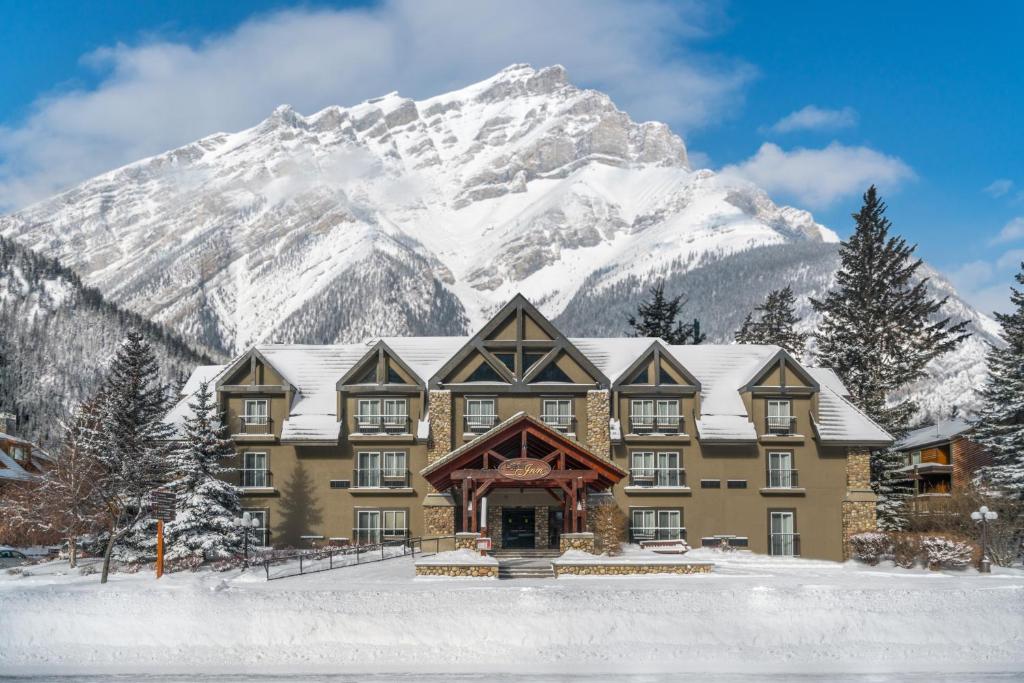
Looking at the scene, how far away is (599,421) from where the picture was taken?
1905 inches

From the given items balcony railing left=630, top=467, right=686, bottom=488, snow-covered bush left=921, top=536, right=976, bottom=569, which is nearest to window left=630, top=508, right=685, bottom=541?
balcony railing left=630, top=467, right=686, bottom=488

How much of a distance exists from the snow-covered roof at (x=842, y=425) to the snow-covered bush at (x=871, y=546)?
4476 millimetres

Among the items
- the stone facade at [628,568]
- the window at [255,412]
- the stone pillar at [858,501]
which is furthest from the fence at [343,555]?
the stone pillar at [858,501]

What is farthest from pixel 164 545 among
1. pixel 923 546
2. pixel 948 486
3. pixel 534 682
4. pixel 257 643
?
pixel 948 486

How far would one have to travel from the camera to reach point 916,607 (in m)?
30.5

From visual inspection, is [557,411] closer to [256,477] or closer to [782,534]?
[782,534]

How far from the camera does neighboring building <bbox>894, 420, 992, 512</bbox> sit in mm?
67000

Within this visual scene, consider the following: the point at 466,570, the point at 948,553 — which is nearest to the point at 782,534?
the point at 948,553

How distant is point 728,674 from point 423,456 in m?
24.5

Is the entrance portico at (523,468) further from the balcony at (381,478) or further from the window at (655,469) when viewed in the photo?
the window at (655,469)

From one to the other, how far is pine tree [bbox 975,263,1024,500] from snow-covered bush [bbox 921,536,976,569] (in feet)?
30.1

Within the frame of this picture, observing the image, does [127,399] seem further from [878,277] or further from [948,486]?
[948,486]

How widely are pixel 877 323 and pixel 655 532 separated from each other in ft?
94.8

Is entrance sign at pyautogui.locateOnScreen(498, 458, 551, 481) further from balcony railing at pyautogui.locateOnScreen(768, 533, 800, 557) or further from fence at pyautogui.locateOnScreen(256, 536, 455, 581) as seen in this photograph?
balcony railing at pyautogui.locateOnScreen(768, 533, 800, 557)
